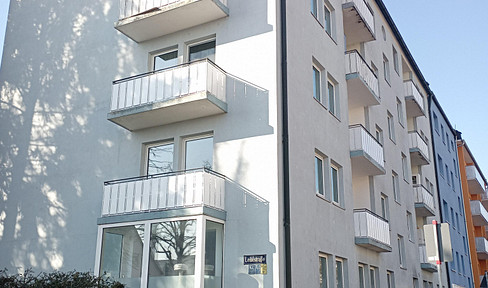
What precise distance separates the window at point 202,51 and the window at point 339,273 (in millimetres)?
6807

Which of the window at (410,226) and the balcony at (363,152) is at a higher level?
the balcony at (363,152)

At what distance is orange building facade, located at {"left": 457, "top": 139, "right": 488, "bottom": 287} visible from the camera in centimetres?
4123

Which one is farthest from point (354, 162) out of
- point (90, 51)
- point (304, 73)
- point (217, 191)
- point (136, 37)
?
point (90, 51)

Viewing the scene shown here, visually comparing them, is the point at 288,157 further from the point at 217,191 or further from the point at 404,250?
the point at 404,250

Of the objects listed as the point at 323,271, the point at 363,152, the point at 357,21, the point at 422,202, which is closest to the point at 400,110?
the point at 422,202

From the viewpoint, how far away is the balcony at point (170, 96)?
1350cm

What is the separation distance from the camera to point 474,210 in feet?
141

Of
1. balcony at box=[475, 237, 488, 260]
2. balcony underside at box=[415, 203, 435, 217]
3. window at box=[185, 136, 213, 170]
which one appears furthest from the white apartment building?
balcony at box=[475, 237, 488, 260]

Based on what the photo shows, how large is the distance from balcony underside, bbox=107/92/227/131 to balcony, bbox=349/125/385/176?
18.4ft

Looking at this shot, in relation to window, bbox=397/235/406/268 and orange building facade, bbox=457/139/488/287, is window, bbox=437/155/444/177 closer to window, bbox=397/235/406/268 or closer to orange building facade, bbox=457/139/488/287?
orange building facade, bbox=457/139/488/287

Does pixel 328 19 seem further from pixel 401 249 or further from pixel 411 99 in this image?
pixel 411 99

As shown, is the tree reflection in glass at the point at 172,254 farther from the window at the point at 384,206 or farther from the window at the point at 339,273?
the window at the point at 384,206

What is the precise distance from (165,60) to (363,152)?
687 centimetres

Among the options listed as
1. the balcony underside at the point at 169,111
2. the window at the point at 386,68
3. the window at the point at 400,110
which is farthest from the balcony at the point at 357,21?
the balcony underside at the point at 169,111
